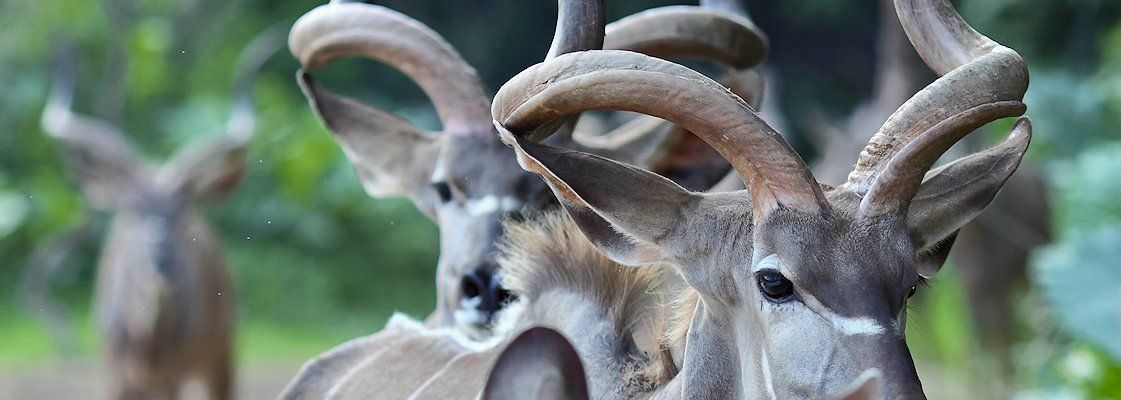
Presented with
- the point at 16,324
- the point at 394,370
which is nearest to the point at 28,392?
the point at 16,324

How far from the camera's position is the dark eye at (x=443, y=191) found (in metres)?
4.12

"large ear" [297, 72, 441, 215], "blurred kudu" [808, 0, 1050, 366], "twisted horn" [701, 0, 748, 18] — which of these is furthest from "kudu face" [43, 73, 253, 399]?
"twisted horn" [701, 0, 748, 18]

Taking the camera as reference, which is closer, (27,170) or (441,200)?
(441,200)

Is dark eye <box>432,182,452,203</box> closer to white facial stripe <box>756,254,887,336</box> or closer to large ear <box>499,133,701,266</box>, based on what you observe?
large ear <box>499,133,701,266</box>

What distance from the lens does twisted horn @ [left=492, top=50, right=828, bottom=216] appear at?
2.35 meters

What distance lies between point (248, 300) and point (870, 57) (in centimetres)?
675

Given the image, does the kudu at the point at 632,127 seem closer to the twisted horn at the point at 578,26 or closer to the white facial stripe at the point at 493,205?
the white facial stripe at the point at 493,205

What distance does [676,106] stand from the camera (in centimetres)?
240

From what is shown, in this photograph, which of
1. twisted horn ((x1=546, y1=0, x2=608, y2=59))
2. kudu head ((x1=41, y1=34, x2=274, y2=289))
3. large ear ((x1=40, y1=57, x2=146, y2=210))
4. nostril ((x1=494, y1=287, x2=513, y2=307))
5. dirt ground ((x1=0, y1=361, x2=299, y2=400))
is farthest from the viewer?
dirt ground ((x1=0, y1=361, x2=299, y2=400))

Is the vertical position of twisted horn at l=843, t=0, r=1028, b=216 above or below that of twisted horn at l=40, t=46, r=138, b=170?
above

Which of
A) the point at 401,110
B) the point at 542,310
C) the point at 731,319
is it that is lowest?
the point at 401,110

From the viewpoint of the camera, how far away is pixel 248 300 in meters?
13.8

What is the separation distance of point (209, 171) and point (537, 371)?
6.16 meters

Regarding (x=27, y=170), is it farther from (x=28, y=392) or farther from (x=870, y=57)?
(x=870, y=57)
